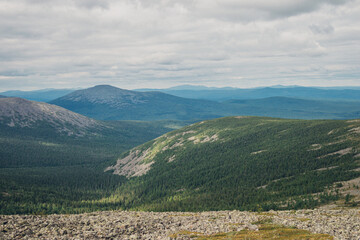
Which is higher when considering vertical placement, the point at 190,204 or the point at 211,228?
the point at 211,228

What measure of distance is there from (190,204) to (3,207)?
139m

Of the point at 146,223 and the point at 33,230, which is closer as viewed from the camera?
the point at 33,230

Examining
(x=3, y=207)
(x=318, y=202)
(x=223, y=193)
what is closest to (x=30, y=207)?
(x=3, y=207)

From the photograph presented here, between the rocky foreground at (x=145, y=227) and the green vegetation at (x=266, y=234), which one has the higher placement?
the green vegetation at (x=266, y=234)

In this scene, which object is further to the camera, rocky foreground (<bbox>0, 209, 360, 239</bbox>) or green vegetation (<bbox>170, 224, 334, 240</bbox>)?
rocky foreground (<bbox>0, 209, 360, 239</bbox>)

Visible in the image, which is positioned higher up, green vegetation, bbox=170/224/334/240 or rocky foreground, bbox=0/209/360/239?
green vegetation, bbox=170/224/334/240

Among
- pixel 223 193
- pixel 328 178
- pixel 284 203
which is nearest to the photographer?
pixel 284 203

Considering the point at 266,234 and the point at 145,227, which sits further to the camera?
the point at 145,227

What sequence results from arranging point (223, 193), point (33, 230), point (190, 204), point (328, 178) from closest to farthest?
1. point (33, 230)
2. point (328, 178)
3. point (190, 204)
4. point (223, 193)

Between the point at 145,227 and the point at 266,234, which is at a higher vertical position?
the point at 266,234

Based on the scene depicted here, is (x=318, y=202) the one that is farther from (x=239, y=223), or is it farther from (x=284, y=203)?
(x=239, y=223)

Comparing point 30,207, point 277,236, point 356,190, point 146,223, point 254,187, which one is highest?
point 277,236

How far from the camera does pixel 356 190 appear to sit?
391 ft

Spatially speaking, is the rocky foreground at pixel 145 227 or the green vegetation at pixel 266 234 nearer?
the green vegetation at pixel 266 234
